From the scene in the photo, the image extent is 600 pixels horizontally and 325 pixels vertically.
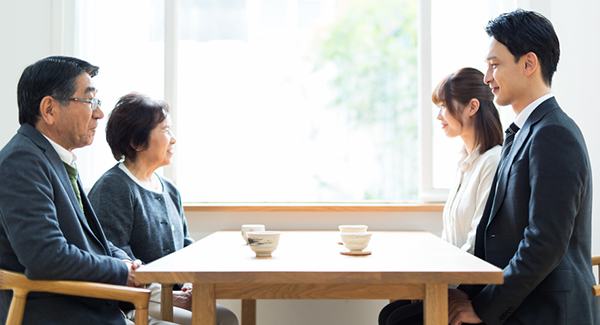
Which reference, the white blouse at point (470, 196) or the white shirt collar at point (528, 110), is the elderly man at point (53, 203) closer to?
the white blouse at point (470, 196)

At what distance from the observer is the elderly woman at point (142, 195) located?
1.91m

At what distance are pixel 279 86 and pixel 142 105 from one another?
992mm

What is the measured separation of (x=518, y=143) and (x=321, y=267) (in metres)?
0.76

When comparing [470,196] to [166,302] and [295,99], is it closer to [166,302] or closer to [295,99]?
[166,302]

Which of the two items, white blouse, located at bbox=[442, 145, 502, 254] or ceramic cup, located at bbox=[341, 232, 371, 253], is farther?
white blouse, located at bbox=[442, 145, 502, 254]

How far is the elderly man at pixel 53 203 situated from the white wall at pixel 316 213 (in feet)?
3.76

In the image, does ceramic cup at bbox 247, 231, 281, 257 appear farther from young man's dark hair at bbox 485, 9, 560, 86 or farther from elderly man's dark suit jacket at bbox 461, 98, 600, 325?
young man's dark hair at bbox 485, 9, 560, 86

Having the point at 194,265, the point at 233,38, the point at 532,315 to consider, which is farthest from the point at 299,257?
the point at 233,38

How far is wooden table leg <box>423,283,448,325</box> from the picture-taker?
50.9 inches

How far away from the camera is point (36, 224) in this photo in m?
1.34

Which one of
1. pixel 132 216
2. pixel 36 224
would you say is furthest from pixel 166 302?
pixel 36 224

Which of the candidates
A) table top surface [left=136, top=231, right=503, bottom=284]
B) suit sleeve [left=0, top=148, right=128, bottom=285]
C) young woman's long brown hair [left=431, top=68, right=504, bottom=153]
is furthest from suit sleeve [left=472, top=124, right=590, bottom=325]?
suit sleeve [left=0, top=148, right=128, bottom=285]

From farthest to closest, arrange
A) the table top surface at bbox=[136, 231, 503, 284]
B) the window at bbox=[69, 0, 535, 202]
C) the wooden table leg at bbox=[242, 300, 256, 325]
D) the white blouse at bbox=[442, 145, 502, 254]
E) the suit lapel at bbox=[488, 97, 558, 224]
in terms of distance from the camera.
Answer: the window at bbox=[69, 0, 535, 202], the wooden table leg at bbox=[242, 300, 256, 325], the white blouse at bbox=[442, 145, 502, 254], the suit lapel at bbox=[488, 97, 558, 224], the table top surface at bbox=[136, 231, 503, 284]

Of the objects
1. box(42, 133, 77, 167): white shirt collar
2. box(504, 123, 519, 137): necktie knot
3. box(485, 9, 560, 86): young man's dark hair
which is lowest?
box(42, 133, 77, 167): white shirt collar
